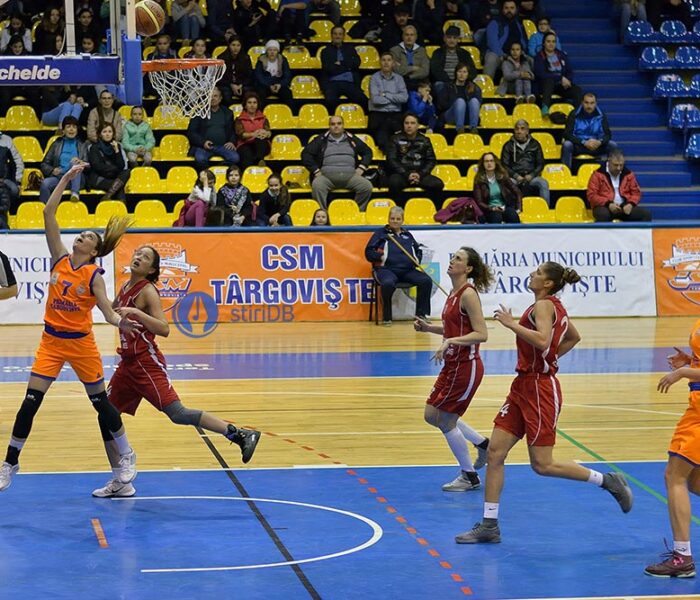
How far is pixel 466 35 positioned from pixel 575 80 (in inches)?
103

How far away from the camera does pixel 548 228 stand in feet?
65.8

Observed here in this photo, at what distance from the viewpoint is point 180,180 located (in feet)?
70.6

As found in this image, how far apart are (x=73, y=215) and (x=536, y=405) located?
14.1 m

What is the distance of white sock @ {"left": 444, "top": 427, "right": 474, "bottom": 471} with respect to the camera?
30.3 feet

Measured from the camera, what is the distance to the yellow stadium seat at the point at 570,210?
2189 cm

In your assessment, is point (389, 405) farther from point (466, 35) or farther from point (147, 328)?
point (466, 35)

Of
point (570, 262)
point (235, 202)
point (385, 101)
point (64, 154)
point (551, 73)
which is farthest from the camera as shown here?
point (551, 73)

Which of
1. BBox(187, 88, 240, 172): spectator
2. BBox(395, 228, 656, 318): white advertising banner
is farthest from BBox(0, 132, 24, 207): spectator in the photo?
BBox(395, 228, 656, 318): white advertising banner

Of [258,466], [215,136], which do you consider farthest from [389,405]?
[215,136]

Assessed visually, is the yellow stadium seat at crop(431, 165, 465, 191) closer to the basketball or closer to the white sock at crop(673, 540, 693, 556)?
the basketball

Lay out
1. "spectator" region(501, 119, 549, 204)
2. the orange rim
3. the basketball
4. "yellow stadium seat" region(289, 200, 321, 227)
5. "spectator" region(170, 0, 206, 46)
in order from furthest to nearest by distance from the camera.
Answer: "spectator" region(170, 0, 206, 46), "spectator" region(501, 119, 549, 204), "yellow stadium seat" region(289, 200, 321, 227), the orange rim, the basketball

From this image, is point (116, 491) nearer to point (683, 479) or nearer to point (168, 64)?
point (683, 479)

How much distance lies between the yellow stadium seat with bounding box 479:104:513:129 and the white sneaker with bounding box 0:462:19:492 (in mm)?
16572

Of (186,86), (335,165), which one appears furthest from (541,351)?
(335,165)
